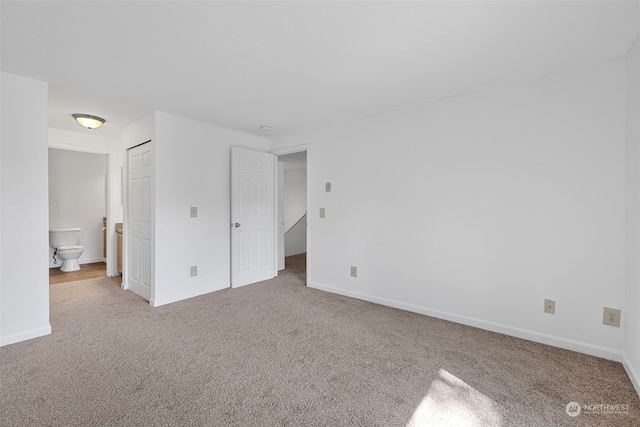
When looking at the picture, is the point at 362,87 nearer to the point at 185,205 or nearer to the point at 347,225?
the point at 347,225

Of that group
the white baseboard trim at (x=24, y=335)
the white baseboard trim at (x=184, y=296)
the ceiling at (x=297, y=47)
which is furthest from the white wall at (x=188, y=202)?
the white baseboard trim at (x=24, y=335)

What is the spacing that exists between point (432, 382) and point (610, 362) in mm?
1420

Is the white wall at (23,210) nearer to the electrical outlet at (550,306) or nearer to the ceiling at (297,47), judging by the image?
the ceiling at (297,47)

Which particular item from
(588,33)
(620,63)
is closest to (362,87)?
(588,33)

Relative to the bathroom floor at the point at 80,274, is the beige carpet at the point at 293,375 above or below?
below

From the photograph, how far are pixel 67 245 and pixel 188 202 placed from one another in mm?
3526

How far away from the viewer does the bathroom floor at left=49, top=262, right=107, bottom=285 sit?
4.46m

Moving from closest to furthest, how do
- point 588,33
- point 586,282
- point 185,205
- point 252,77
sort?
1. point 588,33
2. point 586,282
3. point 252,77
4. point 185,205

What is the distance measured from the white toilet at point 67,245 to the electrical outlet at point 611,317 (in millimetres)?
7085

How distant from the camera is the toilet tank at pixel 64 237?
520 centimetres

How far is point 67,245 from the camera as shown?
5.29 m

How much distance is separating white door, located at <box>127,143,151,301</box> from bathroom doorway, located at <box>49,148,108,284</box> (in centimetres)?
188

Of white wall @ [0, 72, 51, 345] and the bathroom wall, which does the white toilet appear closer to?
the bathroom wall

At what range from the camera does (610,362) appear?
6.93ft
